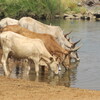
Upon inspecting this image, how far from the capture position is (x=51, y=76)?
1598 centimetres

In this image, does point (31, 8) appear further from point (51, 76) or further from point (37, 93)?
point (37, 93)

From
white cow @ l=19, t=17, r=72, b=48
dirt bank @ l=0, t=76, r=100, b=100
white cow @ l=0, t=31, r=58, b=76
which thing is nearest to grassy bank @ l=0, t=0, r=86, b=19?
white cow @ l=19, t=17, r=72, b=48

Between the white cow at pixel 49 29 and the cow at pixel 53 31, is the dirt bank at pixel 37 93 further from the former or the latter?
the white cow at pixel 49 29

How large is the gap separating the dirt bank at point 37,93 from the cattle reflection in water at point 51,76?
3067 millimetres

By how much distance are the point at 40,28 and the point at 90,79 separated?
20.9 ft

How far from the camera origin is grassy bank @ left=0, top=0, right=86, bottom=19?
51312 mm

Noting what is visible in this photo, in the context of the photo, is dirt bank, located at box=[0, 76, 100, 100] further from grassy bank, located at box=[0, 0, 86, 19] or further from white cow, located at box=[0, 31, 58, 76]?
grassy bank, located at box=[0, 0, 86, 19]

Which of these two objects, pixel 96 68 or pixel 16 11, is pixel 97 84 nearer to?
pixel 96 68

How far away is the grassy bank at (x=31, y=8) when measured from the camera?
168ft

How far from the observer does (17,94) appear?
34.6ft

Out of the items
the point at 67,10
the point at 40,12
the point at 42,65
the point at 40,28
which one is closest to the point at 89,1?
the point at 67,10

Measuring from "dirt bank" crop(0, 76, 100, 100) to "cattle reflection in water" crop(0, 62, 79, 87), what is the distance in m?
3.07

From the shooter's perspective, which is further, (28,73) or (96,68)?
(96,68)

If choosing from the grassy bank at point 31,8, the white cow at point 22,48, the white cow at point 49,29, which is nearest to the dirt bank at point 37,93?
the white cow at point 22,48
